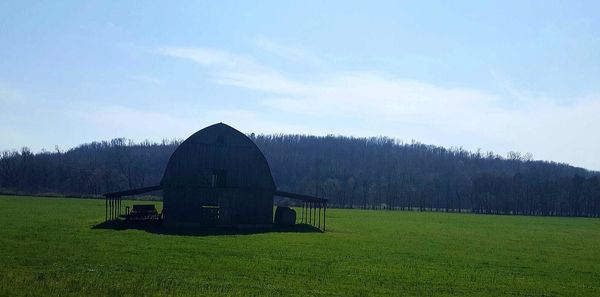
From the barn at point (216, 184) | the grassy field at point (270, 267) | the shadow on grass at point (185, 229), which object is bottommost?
the shadow on grass at point (185, 229)

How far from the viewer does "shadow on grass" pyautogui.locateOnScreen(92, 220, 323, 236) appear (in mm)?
45175

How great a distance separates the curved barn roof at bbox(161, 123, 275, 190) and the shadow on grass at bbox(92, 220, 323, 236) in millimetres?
4147

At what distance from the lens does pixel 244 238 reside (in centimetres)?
4134

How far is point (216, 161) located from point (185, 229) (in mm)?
7511

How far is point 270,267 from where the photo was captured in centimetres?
2570

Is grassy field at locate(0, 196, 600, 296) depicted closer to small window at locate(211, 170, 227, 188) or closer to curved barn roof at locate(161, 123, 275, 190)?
small window at locate(211, 170, 227, 188)

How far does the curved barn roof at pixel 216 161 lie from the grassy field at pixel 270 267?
37.6 ft

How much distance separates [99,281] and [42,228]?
81.0ft

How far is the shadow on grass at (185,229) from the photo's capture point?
4517cm

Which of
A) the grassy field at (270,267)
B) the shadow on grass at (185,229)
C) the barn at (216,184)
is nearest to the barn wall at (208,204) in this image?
the barn at (216,184)

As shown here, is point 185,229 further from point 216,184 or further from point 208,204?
point 216,184

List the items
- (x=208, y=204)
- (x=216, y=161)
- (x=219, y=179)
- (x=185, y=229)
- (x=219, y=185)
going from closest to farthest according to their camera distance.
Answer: (x=185, y=229) < (x=208, y=204) < (x=219, y=185) < (x=219, y=179) < (x=216, y=161)

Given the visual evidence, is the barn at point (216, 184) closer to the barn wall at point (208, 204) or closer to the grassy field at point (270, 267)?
the barn wall at point (208, 204)

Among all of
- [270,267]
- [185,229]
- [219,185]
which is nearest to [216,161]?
[219,185]
